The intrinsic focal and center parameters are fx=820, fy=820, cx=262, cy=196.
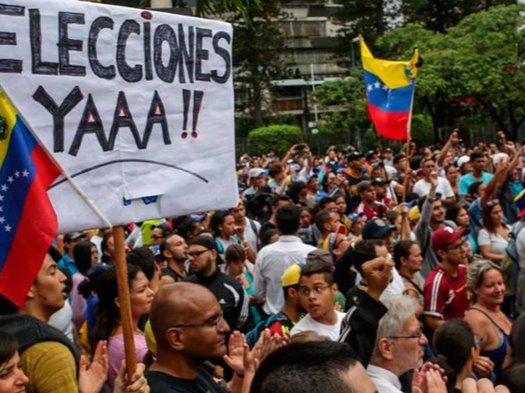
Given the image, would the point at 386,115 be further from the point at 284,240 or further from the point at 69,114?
the point at 69,114

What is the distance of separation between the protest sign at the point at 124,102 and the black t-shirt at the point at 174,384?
618mm

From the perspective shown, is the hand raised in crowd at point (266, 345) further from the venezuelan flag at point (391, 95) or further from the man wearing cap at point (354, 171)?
the man wearing cap at point (354, 171)

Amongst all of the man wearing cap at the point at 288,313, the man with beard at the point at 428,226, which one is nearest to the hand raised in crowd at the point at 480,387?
the man wearing cap at the point at 288,313

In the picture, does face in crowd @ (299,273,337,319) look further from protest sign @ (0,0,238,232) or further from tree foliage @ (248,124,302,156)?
tree foliage @ (248,124,302,156)

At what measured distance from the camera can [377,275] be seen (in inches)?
178

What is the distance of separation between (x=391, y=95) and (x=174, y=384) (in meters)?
7.43

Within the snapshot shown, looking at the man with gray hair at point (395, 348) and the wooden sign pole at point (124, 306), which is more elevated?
the wooden sign pole at point (124, 306)

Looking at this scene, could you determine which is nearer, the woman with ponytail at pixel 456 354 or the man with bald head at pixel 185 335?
the man with bald head at pixel 185 335

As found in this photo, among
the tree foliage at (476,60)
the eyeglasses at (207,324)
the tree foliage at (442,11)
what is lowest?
the eyeglasses at (207,324)

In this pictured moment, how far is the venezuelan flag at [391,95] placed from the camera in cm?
984

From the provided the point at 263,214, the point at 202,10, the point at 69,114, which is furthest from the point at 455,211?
the point at 69,114

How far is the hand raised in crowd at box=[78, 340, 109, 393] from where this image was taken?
3.26m

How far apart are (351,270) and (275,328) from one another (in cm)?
158

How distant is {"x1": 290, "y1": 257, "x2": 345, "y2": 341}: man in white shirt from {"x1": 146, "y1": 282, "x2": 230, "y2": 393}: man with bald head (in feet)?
4.51
